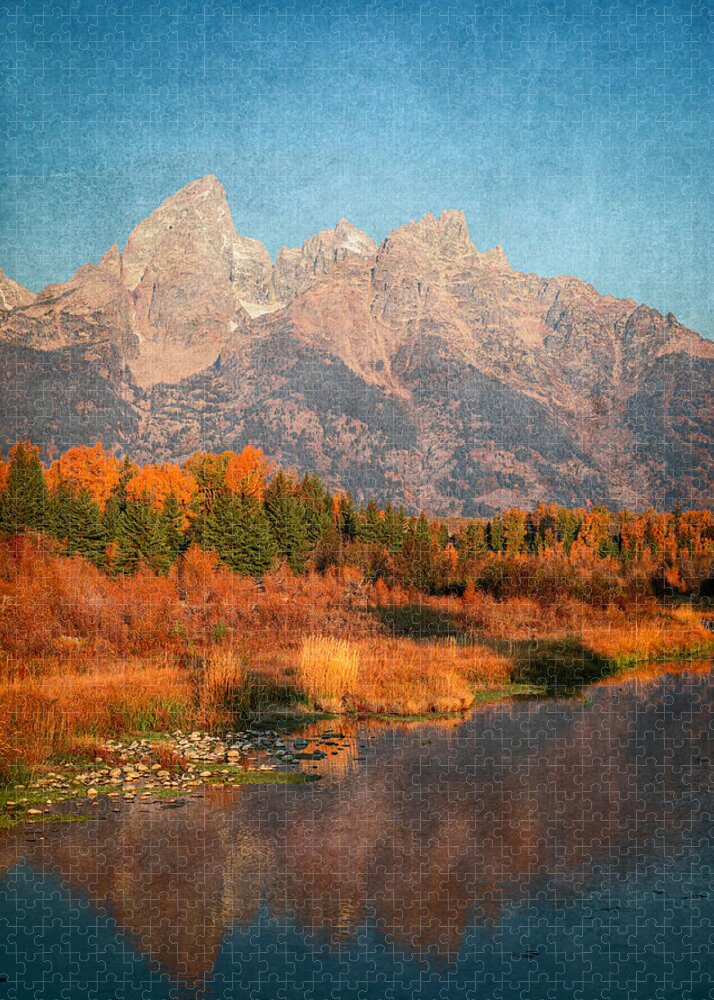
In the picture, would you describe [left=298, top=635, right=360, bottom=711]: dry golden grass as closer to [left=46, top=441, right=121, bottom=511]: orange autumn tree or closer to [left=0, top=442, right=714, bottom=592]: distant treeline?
[left=0, top=442, right=714, bottom=592]: distant treeline

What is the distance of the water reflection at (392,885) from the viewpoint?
27.2ft

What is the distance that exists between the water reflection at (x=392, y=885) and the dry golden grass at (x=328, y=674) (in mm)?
3900

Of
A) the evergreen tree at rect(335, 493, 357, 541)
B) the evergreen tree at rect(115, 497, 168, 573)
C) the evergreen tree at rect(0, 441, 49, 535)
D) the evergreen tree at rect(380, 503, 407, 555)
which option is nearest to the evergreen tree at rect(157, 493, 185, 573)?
the evergreen tree at rect(115, 497, 168, 573)

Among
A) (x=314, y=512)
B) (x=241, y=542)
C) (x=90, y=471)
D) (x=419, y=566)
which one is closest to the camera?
(x=419, y=566)

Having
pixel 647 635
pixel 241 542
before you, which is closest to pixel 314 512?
pixel 241 542

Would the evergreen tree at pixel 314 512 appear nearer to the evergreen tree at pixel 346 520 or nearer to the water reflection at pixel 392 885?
the evergreen tree at pixel 346 520

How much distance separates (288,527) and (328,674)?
33.7 metres

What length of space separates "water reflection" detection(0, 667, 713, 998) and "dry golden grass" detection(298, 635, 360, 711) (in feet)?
12.8

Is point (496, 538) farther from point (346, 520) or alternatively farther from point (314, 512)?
point (314, 512)

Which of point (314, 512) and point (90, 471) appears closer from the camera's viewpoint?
point (314, 512)

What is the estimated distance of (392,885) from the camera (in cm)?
998

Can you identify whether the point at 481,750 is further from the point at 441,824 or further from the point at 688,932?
the point at 688,932

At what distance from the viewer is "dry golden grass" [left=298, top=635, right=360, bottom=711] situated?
1873cm

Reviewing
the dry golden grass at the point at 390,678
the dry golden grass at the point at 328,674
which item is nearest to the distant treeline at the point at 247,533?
the dry golden grass at the point at 390,678
